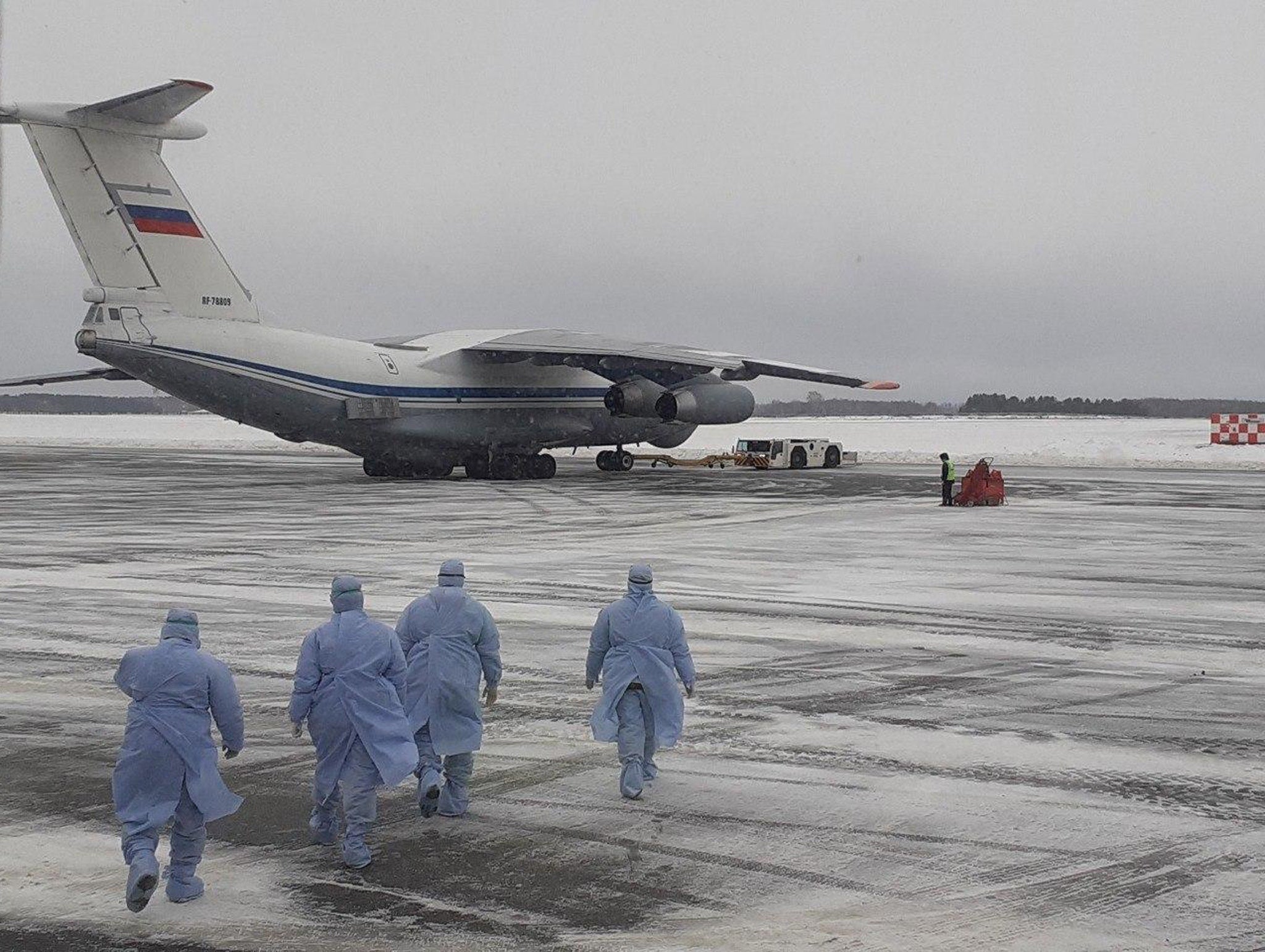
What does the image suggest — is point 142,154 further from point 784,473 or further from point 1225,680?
point 1225,680

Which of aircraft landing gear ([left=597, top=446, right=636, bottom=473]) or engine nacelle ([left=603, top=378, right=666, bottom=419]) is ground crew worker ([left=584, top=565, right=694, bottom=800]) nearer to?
engine nacelle ([left=603, top=378, right=666, bottom=419])

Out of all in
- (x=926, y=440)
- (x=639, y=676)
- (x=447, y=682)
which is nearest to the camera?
(x=447, y=682)

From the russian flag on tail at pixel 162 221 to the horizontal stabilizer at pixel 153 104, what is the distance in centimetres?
194

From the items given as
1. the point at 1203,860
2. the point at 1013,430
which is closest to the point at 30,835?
the point at 1203,860

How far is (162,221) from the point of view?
30141 mm

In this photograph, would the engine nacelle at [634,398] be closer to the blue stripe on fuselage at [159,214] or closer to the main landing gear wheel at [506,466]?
the main landing gear wheel at [506,466]

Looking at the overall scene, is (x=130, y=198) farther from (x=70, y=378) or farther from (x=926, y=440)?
(x=926, y=440)

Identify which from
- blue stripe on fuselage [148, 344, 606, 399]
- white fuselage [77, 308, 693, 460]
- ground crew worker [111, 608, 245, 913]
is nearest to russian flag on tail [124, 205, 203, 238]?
white fuselage [77, 308, 693, 460]

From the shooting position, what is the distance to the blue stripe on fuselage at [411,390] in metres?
30.4

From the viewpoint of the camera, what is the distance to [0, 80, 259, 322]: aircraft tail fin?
2842cm

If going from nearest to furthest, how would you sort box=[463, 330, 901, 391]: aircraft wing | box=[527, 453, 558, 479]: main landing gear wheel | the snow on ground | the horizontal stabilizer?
the horizontal stabilizer
box=[463, 330, 901, 391]: aircraft wing
box=[527, 453, 558, 479]: main landing gear wheel
the snow on ground

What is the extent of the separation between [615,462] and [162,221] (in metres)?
18.2

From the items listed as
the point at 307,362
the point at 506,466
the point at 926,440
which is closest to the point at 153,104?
the point at 307,362

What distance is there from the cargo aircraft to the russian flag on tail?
0.03m
